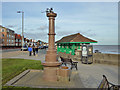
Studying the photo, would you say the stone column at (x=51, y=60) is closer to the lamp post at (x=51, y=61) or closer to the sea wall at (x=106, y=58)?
the lamp post at (x=51, y=61)

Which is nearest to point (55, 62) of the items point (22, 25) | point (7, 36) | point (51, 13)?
point (51, 13)

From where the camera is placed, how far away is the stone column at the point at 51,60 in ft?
17.4

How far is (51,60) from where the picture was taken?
17.9ft

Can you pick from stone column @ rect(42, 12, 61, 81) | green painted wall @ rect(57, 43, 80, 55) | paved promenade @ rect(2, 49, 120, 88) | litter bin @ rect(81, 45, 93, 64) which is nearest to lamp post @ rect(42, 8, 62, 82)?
stone column @ rect(42, 12, 61, 81)

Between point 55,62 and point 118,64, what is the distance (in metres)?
7.50

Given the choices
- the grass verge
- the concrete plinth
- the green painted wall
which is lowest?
the grass verge

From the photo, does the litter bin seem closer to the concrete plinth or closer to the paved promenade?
the paved promenade

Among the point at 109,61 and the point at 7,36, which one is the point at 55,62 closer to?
the point at 109,61

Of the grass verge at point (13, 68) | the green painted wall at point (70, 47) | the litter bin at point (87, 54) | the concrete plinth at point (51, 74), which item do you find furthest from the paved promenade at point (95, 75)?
the green painted wall at point (70, 47)

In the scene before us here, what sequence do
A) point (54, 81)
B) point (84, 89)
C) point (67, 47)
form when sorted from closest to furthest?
point (84, 89)
point (54, 81)
point (67, 47)

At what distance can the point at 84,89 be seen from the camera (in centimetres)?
429

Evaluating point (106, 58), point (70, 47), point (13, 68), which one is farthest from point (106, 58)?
point (13, 68)

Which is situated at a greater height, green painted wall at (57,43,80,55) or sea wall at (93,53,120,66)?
green painted wall at (57,43,80,55)

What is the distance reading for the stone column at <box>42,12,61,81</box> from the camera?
5289 mm
